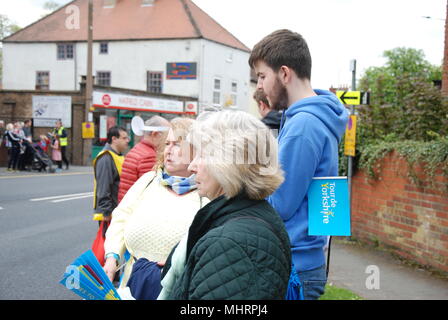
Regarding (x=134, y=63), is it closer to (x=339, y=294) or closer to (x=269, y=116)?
(x=339, y=294)

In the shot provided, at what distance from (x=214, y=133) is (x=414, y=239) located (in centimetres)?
558

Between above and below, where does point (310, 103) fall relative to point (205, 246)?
above

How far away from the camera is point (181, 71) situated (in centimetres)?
3597

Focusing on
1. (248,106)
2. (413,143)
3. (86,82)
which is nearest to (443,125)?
(413,143)

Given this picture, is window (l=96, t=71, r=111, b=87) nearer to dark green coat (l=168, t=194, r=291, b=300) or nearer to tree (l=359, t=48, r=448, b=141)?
tree (l=359, t=48, r=448, b=141)

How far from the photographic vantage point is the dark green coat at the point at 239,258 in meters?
1.47

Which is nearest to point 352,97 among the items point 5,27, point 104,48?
point 104,48

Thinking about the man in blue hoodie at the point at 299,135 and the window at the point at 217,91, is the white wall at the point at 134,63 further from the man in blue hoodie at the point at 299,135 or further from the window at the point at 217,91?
the man in blue hoodie at the point at 299,135

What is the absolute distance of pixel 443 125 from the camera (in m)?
7.57

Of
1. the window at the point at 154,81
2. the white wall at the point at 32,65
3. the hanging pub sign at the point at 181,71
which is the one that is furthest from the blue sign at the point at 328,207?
the white wall at the point at 32,65

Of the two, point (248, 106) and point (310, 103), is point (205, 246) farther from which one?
point (248, 106)

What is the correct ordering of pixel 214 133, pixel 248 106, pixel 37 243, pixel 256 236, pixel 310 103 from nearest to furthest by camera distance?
pixel 256 236
pixel 214 133
pixel 310 103
pixel 37 243
pixel 248 106

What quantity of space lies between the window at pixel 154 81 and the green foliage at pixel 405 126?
1111 inches

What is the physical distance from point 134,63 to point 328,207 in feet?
119
